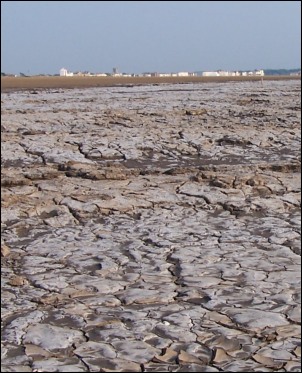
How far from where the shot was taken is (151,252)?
509 centimetres

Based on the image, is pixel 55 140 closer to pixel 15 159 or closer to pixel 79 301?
pixel 15 159

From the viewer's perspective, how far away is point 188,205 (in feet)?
21.6

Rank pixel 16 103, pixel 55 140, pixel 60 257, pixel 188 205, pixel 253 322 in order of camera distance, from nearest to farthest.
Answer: pixel 253 322
pixel 60 257
pixel 188 205
pixel 55 140
pixel 16 103

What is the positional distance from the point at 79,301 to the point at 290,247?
6.06 ft

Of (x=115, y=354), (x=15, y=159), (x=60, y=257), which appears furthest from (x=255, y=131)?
(x=115, y=354)

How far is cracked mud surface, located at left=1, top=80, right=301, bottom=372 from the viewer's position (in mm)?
3383

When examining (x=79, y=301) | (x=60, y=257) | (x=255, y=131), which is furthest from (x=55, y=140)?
(x=79, y=301)

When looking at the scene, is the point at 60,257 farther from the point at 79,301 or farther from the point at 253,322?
the point at 253,322

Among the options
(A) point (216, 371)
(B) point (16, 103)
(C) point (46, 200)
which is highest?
(B) point (16, 103)

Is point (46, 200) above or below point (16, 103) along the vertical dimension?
below

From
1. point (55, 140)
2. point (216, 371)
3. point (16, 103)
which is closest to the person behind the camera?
point (216, 371)

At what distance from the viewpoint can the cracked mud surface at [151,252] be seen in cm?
338

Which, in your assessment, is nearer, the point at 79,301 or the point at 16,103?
the point at 79,301

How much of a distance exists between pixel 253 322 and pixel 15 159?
5959 mm
